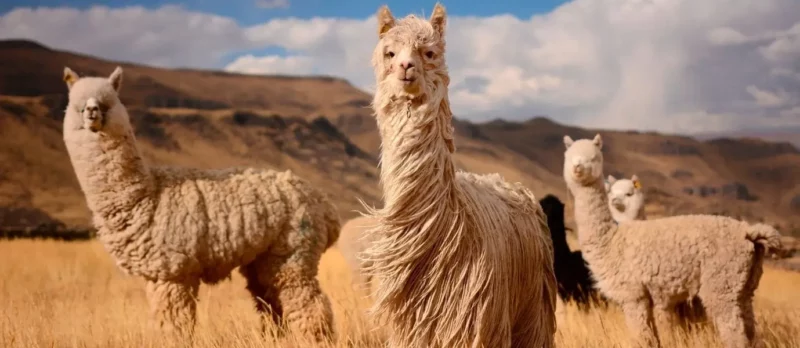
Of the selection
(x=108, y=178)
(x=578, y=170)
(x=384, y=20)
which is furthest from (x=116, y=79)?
(x=578, y=170)

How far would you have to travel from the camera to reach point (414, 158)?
10.3 feet

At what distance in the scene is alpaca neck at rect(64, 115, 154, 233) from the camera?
580cm

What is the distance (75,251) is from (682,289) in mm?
11066

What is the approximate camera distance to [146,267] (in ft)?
18.7

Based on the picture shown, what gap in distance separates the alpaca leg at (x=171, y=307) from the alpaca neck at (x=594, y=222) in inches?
134

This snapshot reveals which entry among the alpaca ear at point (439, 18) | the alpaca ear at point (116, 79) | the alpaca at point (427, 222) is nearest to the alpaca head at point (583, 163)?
the alpaca at point (427, 222)

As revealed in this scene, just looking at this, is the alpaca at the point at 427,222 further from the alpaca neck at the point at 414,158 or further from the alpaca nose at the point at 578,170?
the alpaca nose at the point at 578,170

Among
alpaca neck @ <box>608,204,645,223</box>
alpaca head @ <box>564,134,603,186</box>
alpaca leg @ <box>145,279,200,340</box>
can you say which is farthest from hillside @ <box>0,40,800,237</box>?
alpaca leg @ <box>145,279,200,340</box>

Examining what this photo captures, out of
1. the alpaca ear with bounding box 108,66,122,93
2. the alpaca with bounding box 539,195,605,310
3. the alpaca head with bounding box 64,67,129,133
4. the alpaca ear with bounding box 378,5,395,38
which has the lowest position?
the alpaca with bounding box 539,195,605,310

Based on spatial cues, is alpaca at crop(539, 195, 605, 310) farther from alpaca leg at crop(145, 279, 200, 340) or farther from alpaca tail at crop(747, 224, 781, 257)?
alpaca leg at crop(145, 279, 200, 340)

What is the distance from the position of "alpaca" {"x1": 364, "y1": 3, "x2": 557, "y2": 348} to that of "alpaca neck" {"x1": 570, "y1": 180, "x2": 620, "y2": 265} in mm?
2633

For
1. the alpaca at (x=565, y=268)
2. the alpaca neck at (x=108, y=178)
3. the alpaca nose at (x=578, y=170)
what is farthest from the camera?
the alpaca at (x=565, y=268)

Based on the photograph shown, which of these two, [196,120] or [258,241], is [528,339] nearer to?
[258,241]

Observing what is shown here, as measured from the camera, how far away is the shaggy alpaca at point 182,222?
5.72m
